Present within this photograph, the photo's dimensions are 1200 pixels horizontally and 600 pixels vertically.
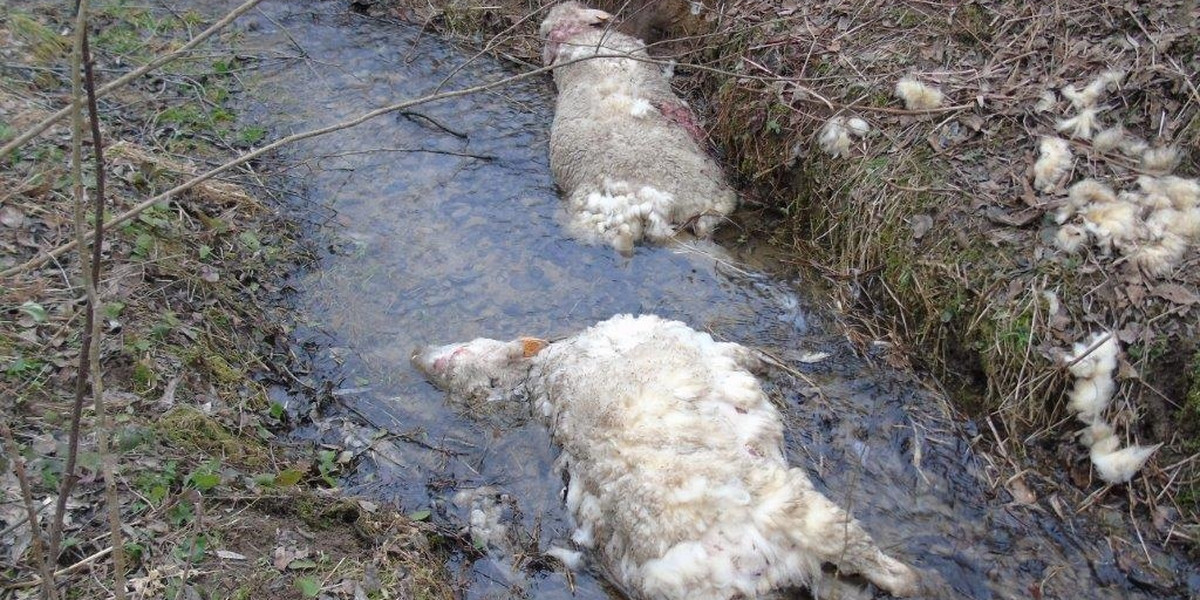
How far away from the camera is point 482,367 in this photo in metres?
4.33

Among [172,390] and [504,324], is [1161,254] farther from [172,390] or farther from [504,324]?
[172,390]

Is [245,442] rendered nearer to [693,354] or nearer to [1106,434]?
[693,354]

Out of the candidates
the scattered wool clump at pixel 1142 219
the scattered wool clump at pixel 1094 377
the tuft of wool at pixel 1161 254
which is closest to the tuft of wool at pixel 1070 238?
the scattered wool clump at pixel 1142 219

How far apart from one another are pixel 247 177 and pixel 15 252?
1643mm

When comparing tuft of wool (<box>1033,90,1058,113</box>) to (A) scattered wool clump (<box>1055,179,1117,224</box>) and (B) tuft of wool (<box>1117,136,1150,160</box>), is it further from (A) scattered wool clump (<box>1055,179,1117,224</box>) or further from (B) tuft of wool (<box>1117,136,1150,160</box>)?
(A) scattered wool clump (<box>1055,179,1117,224</box>)

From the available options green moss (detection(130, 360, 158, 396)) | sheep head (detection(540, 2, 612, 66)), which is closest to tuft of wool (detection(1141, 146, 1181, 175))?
sheep head (detection(540, 2, 612, 66))

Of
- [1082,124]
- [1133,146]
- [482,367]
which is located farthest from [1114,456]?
[482,367]

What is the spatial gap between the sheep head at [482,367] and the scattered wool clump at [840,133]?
2047mm

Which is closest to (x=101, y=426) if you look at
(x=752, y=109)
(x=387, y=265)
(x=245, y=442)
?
(x=245, y=442)

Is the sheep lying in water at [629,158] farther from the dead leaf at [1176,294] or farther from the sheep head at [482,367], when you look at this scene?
the dead leaf at [1176,294]

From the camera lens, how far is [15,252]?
161 inches

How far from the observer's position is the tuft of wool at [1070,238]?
394 cm

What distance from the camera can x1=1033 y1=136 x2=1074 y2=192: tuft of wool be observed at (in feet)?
13.7

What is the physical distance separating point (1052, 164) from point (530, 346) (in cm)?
275
